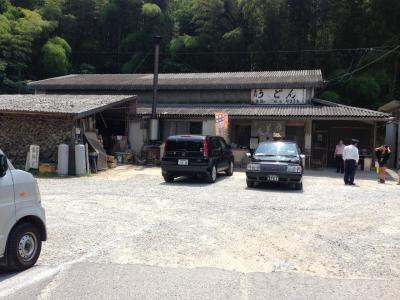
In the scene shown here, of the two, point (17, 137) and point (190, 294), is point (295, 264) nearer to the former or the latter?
point (190, 294)

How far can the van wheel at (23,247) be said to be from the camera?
18.0ft

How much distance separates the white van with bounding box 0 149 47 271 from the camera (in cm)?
533

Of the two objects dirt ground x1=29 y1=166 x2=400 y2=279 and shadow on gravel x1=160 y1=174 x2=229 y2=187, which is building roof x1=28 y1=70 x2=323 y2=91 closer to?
shadow on gravel x1=160 y1=174 x2=229 y2=187

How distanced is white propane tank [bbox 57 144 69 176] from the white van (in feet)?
37.8

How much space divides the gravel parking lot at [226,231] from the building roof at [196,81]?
12.3 metres

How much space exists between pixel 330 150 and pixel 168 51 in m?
22.6

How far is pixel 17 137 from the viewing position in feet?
63.0

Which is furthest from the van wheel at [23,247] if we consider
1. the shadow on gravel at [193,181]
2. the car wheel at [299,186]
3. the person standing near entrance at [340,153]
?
the person standing near entrance at [340,153]

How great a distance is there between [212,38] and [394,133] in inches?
716

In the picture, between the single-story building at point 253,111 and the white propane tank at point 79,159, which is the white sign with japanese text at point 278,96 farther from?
the white propane tank at point 79,159

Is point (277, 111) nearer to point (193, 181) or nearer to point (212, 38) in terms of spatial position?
point (193, 181)

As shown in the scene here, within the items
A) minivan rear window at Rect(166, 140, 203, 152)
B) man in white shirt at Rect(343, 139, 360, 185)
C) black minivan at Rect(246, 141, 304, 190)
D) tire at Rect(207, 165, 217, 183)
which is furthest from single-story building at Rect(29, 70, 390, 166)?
minivan rear window at Rect(166, 140, 203, 152)

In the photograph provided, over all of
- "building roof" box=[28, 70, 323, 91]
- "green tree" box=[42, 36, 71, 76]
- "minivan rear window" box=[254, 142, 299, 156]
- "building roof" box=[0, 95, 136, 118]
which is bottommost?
"minivan rear window" box=[254, 142, 299, 156]

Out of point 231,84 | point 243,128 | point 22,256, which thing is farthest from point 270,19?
point 22,256
